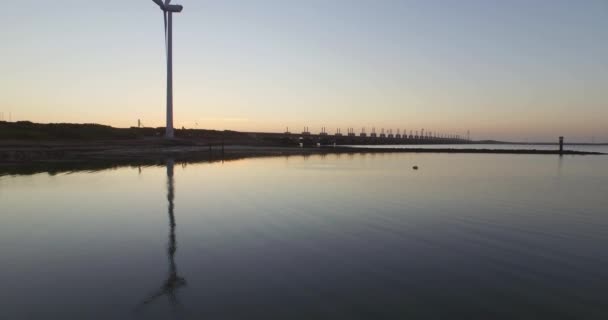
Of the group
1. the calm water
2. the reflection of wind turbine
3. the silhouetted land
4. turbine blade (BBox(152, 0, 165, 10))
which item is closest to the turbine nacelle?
turbine blade (BBox(152, 0, 165, 10))

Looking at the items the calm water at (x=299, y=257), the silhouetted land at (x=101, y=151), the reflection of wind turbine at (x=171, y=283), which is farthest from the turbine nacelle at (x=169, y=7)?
the reflection of wind turbine at (x=171, y=283)

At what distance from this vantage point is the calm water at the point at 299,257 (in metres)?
7.18

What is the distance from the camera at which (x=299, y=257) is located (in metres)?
10.1

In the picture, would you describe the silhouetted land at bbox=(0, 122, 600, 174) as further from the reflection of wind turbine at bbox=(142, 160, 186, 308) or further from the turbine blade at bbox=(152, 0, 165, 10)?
the reflection of wind turbine at bbox=(142, 160, 186, 308)

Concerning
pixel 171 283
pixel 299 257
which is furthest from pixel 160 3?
pixel 171 283

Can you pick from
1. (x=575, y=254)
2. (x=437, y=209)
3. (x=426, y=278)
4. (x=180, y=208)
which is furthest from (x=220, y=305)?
(x=437, y=209)

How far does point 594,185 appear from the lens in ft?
93.7

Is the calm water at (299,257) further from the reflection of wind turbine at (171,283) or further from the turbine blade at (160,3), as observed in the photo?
the turbine blade at (160,3)

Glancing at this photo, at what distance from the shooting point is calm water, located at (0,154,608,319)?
23.5 ft

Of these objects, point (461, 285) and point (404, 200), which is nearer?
point (461, 285)

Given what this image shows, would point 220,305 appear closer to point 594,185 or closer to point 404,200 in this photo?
point 404,200

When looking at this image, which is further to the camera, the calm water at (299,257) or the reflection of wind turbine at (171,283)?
the reflection of wind turbine at (171,283)

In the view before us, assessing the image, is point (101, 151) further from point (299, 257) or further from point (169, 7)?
point (299, 257)

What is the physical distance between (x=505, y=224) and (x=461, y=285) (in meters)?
7.56
